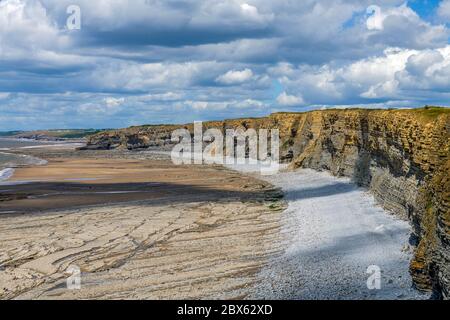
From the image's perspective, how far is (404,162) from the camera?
23.6 meters

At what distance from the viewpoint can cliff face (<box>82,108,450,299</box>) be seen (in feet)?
46.7

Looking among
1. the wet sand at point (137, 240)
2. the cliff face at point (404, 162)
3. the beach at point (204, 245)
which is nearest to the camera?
the cliff face at point (404, 162)

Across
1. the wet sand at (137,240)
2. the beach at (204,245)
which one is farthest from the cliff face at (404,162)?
the wet sand at (137,240)

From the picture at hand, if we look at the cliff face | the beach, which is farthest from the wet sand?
the cliff face

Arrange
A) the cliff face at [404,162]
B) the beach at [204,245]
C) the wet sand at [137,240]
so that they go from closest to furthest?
the cliff face at [404,162]
the beach at [204,245]
the wet sand at [137,240]

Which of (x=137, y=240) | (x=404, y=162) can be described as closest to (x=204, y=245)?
(x=137, y=240)

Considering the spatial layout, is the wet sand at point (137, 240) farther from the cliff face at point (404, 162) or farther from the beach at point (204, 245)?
the cliff face at point (404, 162)

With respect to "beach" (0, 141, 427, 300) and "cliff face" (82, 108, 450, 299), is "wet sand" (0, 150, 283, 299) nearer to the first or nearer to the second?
"beach" (0, 141, 427, 300)

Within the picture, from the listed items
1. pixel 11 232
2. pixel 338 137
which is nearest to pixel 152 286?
pixel 11 232

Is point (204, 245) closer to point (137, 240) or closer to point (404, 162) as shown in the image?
point (137, 240)

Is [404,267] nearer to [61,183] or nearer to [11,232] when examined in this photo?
[11,232]

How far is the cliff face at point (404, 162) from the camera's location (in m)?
14.2

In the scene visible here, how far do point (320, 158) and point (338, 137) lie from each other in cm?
599

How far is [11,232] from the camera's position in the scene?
26047 millimetres
